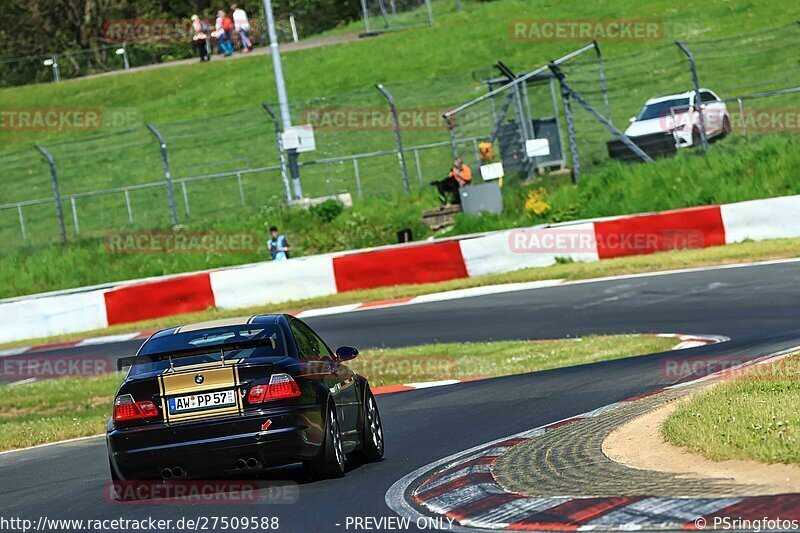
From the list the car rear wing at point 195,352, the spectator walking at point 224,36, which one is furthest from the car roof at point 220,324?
the spectator walking at point 224,36

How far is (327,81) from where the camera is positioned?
4925cm

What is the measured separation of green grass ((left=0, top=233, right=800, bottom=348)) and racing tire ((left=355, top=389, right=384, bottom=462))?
42.2 feet

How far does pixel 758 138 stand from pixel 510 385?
52.9 ft

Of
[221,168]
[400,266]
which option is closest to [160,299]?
[400,266]

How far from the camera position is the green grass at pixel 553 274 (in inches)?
861

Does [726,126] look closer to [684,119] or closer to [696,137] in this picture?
[696,137]

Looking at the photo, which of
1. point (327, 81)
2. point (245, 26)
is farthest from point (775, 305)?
point (245, 26)

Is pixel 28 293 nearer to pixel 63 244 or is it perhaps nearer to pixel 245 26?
pixel 63 244

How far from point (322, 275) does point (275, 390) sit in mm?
17213

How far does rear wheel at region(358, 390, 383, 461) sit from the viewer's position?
9.78 m

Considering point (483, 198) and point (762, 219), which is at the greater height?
point (483, 198)

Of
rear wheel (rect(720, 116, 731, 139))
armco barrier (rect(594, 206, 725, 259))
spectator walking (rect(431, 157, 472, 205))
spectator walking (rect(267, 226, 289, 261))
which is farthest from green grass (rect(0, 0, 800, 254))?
spectator walking (rect(267, 226, 289, 261))

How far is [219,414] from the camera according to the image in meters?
8.27

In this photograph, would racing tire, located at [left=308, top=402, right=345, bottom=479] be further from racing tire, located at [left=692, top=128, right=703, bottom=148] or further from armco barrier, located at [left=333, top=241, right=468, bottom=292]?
racing tire, located at [left=692, top=128, right=703, bottom=148]
